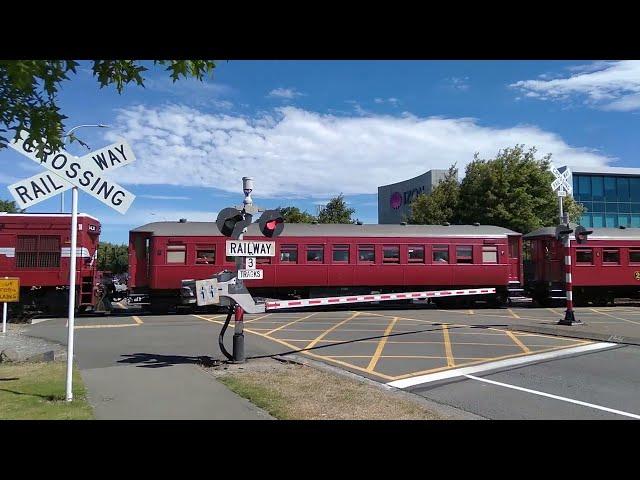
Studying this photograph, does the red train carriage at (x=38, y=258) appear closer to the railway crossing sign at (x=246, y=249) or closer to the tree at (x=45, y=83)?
the railway crossing sign at (x=246, y=249)

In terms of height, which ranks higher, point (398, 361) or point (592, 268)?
point (592, 268)

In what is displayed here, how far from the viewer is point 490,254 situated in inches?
907

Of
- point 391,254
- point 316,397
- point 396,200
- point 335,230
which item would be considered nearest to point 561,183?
point 391,254

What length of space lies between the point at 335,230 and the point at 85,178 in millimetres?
15990

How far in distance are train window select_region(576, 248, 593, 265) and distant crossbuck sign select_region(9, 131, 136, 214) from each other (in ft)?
69.6

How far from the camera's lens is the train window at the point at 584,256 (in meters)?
23.1

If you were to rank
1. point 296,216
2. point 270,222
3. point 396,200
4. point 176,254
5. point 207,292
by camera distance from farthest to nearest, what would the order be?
point 396,200 → point 296,216 → point 176,254 → point 270,222 → point 207,292

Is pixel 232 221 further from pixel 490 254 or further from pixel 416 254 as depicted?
pixel 490 254

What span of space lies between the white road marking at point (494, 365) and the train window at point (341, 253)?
444 inches

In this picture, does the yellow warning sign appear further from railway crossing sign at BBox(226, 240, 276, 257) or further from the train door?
the train door
